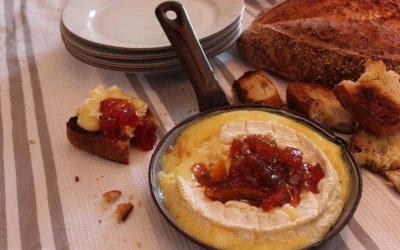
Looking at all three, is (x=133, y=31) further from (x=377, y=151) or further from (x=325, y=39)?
(x=377, y=151)

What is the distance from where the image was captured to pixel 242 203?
98cm

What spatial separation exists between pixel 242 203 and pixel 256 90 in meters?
0.54

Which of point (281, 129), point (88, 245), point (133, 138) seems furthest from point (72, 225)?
point (281, 129)

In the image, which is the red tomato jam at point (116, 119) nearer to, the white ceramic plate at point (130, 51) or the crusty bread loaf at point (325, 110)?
the white ceramic plate at point (130, 51)

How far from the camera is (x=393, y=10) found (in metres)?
1.52

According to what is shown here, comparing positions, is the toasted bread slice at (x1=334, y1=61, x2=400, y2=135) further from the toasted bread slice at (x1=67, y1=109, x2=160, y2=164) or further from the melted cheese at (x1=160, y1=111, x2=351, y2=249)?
the toasted bread slice at (x1=67, y1=109, x2=160, y2=164)

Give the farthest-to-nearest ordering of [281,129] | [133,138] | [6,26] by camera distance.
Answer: [6,26] → [133,138] → [281,129]

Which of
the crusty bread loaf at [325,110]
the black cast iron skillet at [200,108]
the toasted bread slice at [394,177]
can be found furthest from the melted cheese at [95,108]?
the toasted bread slice at [394,177]

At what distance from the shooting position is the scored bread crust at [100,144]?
1.26 m

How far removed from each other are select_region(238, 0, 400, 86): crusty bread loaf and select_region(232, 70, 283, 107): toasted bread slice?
0.47 ft

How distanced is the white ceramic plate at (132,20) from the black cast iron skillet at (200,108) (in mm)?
123

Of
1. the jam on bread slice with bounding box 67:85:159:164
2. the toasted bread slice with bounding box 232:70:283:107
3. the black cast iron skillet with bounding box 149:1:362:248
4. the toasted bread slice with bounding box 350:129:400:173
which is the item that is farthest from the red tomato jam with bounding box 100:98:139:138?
the toasted bread slice with bounding box 350:129:400:173

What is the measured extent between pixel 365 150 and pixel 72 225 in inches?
31.0

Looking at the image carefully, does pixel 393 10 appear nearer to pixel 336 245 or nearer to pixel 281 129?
pixel 281 129
